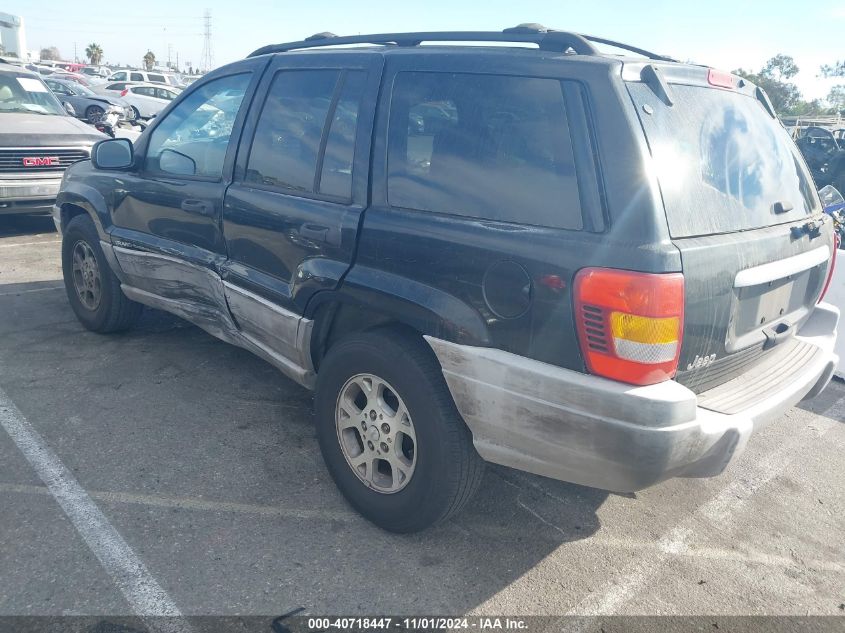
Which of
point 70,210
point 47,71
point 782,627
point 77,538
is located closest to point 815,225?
point 782,627

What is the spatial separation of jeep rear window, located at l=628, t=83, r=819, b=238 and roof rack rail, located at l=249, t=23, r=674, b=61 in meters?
0.31

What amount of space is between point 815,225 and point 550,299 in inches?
60.4

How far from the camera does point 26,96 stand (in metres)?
9.06

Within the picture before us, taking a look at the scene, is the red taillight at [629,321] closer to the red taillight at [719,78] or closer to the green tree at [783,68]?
the red taillight at [719,78]

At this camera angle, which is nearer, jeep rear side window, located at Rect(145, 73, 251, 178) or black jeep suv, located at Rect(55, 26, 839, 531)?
black jeep suv, located at Rect(55, 26, 839, 531)

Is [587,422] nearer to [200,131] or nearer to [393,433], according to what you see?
[393,433]

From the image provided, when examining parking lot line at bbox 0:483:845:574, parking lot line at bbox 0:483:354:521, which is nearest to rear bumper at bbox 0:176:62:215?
parking lot line at bbox 0:483:354:521

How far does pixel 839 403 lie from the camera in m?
4.64

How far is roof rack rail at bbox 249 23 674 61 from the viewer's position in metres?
2.57

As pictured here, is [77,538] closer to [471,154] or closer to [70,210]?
[471,154]

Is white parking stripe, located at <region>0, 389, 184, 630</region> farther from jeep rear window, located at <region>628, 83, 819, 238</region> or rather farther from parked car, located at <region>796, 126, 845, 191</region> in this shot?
parked car, located at <region>796, 126, 845, 191</region>

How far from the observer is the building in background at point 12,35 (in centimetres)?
5041

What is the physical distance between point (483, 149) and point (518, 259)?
46 cm

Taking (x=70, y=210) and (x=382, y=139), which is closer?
(x=382, y=139)
